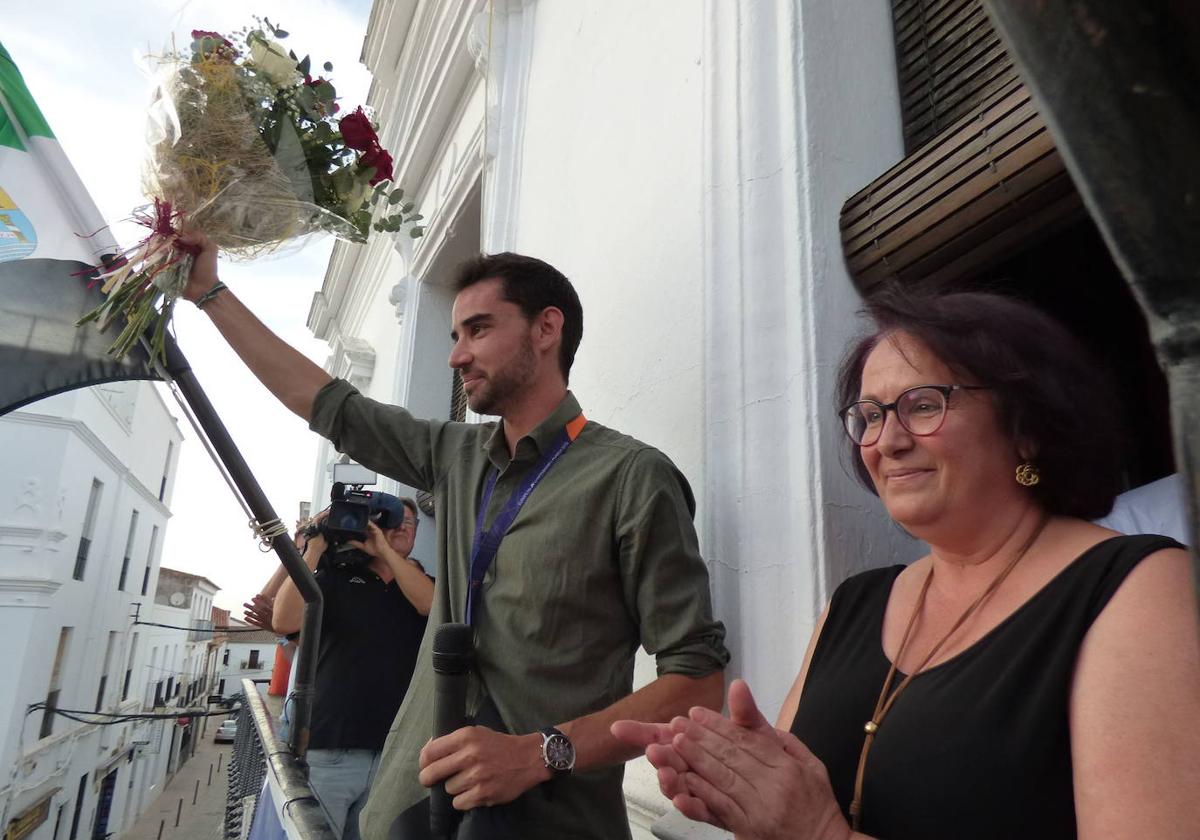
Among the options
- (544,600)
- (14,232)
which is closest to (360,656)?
(544,600)

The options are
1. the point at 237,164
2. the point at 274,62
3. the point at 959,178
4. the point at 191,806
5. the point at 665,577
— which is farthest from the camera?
the point at 191,806

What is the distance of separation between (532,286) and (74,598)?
2387cm

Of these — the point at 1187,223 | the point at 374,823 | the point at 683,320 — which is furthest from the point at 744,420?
the point at 1187,223

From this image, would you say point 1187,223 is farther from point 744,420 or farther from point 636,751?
point 744,420

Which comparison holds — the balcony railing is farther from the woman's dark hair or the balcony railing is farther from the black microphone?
the woman's dark hair

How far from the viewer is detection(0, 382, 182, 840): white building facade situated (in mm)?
17234

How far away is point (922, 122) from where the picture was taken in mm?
2021

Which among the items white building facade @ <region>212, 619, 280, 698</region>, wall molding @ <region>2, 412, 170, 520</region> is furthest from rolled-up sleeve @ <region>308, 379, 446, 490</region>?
white building facade @ <region>212, 619, 280, 698</region>

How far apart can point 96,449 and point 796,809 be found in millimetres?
24301

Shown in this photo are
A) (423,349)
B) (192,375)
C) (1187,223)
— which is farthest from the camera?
(423,349)

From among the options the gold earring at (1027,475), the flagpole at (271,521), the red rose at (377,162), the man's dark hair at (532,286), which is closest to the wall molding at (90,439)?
the flagpole at (271,521)

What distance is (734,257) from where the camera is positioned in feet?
6.01

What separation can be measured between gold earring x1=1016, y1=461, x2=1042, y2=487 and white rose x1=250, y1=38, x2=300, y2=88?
2.04 meters

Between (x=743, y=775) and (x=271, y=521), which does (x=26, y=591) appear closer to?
(x=271, y=521)
